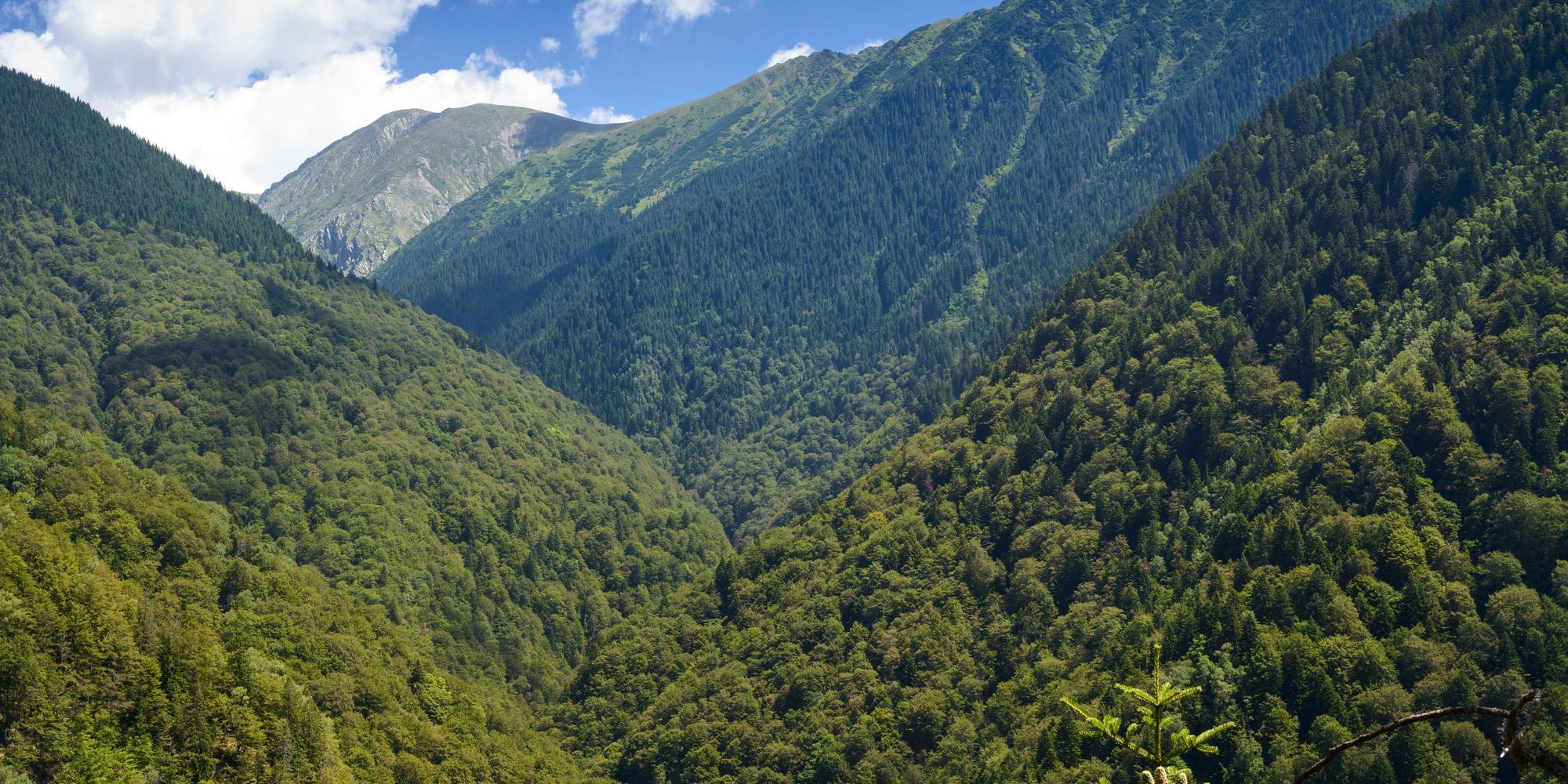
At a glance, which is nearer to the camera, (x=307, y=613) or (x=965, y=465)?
(x=307, y=613)

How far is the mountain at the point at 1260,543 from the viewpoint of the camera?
381 feet

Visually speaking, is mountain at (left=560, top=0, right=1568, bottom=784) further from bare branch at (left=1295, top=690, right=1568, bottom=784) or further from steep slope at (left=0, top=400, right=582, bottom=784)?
bare branch at (left=1295, top=690, right=1568, bottom=784)

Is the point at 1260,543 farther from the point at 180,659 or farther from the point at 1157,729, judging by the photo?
the point at 1157,729

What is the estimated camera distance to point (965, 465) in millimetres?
196500

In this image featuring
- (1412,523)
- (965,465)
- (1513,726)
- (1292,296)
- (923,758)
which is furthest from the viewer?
(965,465)

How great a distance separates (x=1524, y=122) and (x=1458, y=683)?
113910 millimetres

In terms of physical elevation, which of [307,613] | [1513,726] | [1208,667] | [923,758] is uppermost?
Result: [1513,726]

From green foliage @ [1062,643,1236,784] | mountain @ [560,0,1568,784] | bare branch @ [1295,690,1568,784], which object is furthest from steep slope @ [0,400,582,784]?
bare branch @ [1295,690,1568,784]

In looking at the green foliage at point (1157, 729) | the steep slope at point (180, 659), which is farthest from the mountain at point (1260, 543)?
the green foliage at point (1157, 729)

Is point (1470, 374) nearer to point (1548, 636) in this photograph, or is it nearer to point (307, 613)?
point (1548, 636)

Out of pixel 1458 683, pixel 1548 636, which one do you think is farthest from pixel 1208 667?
pixel 1548 636

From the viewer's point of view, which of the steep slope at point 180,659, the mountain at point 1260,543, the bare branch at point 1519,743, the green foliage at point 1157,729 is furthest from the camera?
the mountain at point 1260,543

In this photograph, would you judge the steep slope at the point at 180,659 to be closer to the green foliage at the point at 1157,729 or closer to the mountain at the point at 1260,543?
the mountain at the point at 1260,543

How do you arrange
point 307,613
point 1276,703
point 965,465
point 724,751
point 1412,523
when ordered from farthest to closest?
1. point 965,465
2. point 724,751
3. point 307,613
4. point 1412,523
5. point 1276,703
